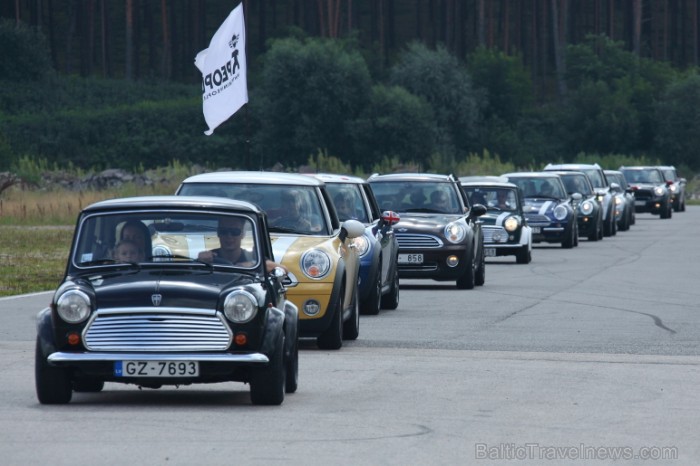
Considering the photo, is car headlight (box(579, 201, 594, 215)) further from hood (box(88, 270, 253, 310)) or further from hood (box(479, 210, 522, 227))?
hood (box(88, 270, 253, 310))

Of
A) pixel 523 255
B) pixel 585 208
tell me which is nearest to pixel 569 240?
pixel 585 208

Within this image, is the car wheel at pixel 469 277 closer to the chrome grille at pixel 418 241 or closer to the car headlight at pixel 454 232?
the car headlight at pixel 454 232

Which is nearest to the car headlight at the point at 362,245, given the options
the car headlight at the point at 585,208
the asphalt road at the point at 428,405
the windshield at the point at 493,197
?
the asphalt road at the point at 428,405

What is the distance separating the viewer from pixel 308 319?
1391 cm

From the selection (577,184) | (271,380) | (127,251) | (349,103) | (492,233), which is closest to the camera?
(271,380)

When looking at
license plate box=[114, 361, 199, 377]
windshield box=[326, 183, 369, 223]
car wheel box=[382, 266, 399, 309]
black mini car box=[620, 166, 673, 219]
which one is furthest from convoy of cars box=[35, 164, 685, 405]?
black mini car box=[620, 166, 673, 219]

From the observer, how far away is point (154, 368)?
9.99 meters

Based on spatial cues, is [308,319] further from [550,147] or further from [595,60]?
[595,60]

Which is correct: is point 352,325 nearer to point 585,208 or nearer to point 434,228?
point 434,228

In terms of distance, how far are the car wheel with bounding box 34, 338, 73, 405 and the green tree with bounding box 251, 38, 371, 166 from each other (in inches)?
3084

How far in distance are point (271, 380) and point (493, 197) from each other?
68.1ft

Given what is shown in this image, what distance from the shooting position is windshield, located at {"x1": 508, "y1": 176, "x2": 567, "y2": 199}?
3650cm

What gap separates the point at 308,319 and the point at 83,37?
3975 inches

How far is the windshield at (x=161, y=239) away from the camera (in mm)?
10820
